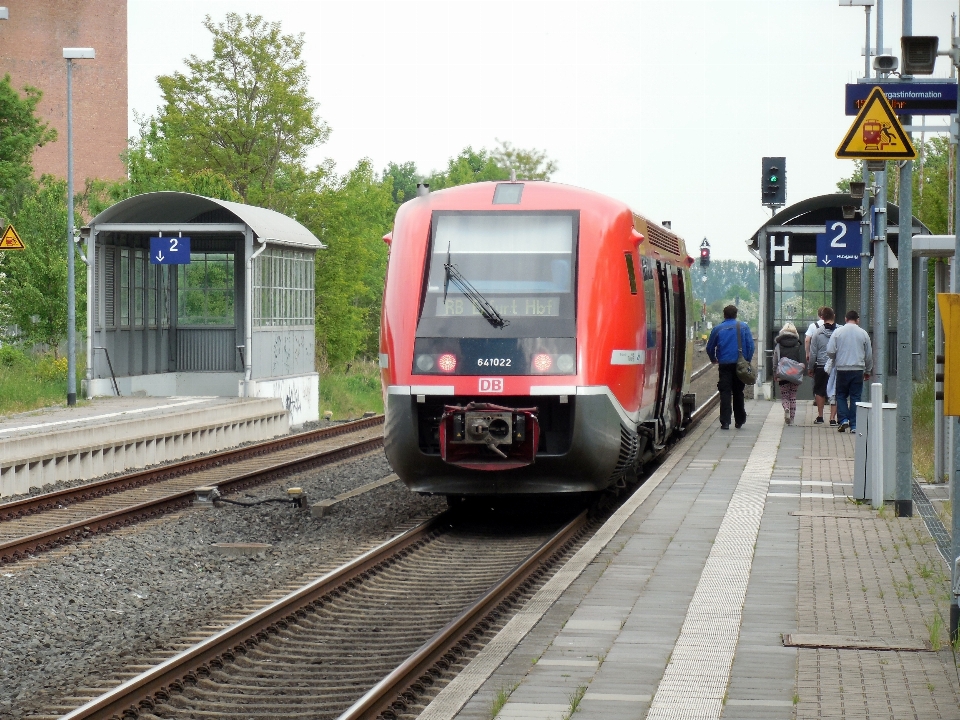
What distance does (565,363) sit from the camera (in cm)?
Result: 1199

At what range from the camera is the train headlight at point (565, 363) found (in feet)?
39.3

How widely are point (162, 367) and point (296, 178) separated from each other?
39.9 feet

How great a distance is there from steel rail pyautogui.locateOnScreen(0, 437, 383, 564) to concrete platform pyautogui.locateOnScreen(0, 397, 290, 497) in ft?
6.43

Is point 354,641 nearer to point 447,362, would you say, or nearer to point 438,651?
point 438,651

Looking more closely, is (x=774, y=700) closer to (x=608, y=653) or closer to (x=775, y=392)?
(x=608, y=653)

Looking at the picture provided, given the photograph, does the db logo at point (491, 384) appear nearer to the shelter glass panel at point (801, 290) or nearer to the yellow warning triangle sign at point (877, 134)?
the yellow warning triangle sign at point (877, 134)

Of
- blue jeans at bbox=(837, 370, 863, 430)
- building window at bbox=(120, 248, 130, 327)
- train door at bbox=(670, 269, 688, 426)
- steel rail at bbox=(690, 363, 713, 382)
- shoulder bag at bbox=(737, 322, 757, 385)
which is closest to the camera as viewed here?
train door at bbox=(670, 269, 688, 426)

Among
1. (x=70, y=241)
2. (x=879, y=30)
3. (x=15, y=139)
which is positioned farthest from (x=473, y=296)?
(x=15, y=139)

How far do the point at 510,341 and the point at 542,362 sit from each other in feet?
1.09

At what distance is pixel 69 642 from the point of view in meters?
8.68

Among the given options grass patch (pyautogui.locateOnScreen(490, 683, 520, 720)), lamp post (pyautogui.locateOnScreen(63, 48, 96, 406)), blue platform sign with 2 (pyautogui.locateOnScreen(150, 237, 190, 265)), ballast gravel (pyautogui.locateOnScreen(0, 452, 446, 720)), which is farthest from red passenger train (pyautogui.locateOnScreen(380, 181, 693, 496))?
blue platform sign with 2 (pyautogui.locateOnScreen(150, 237, 190, 265))

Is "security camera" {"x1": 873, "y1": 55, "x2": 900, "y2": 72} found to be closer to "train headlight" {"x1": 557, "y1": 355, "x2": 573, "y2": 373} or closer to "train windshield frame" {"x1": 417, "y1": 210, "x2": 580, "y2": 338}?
"train windshield frame" {"x1": 417, "y1": 210, "x2": 580, "y2": 338}

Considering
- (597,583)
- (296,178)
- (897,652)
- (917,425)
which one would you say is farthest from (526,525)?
(296,178)

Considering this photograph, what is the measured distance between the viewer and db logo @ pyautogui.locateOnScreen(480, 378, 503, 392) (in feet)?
39.1
